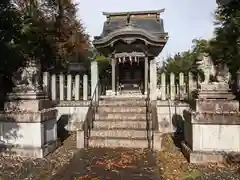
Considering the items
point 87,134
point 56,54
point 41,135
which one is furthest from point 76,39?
point 41,135

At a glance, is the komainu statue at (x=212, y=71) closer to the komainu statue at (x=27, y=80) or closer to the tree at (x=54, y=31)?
the komainu statue at (x=27, y=80)

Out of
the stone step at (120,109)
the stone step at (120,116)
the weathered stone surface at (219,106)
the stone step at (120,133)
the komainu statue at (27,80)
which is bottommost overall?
the stone step at (120,133)

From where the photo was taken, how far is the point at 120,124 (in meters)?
9.22

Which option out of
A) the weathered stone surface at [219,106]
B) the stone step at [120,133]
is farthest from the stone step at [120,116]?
the weathered stone surface at [219,106]

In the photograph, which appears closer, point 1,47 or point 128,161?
point 128,161

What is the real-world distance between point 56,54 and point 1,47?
23.8 ft

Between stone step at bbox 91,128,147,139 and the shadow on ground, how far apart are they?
77 centimetres

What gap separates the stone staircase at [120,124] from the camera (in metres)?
8.43

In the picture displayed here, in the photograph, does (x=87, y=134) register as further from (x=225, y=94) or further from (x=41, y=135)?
(x=225, y=94)

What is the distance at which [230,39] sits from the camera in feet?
25.9

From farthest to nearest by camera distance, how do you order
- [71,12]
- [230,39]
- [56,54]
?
[71,12] → [56,54] → [230,39]

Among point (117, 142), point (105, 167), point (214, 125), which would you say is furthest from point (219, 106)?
point (117, 142)

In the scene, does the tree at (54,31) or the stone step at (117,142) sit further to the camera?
the tree at (54,31)

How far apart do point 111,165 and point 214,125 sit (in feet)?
9.37
